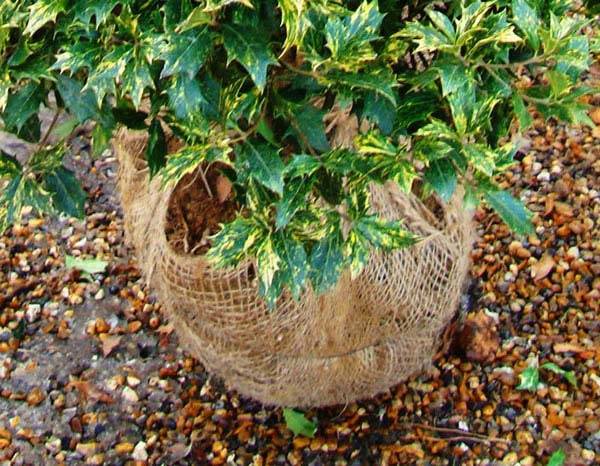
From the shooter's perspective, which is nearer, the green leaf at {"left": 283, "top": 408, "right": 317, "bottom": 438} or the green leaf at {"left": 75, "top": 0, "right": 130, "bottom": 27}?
the green leaf at {"left": 75, "top": 0, "right": 130, "bottom": 27}

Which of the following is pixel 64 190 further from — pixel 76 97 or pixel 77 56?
pixel 77 56

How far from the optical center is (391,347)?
232cm

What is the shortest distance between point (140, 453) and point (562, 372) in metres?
1.11

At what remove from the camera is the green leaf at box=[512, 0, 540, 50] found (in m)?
1.53

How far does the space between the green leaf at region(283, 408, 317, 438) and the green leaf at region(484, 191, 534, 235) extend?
110 cm

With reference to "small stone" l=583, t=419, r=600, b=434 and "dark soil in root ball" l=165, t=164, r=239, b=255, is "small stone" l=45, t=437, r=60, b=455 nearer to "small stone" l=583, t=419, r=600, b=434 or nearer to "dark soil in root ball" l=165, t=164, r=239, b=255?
"dark soil in root ball" l=165, t=164, r=239, b=255

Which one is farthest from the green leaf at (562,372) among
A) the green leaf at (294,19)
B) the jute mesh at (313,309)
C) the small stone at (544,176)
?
the green leaf at (294,19)

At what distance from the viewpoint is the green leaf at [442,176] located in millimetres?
1528

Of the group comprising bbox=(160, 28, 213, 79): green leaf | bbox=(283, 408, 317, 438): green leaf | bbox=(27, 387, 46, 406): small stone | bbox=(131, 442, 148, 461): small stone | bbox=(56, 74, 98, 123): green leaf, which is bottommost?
bbox=(283, 408, 317, 438): green leaf

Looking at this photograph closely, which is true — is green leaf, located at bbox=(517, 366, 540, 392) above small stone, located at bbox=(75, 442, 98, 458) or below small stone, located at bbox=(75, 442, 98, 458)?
below

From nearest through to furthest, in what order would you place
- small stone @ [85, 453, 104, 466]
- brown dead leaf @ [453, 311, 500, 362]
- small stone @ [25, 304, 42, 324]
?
small stone @ [85, 453, 104, 466], brown dead leaf @ [453, 311, 500, 362], small stone @ [25, 304, 42, 324]

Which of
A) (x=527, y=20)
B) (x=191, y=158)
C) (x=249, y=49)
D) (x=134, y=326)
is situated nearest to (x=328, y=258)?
(x=191, y=158)

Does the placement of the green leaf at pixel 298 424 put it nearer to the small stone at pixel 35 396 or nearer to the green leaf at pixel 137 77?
the small stone at pixel 35 396

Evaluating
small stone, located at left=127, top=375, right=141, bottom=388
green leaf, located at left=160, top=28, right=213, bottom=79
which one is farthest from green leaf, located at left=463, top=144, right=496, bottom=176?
small stone, located at left=127, top=375, right=141, bottom=388
